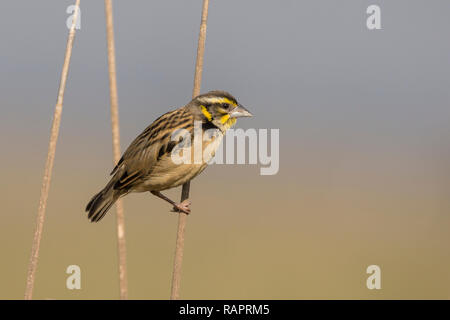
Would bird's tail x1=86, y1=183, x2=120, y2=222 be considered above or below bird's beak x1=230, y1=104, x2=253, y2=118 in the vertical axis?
below

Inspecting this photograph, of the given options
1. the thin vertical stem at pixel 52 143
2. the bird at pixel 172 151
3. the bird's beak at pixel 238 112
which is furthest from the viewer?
the bird's beak at pixel 238 112

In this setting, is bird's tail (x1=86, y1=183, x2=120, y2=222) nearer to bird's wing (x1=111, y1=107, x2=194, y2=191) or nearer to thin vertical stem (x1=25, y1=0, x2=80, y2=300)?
bird's wing (x1=111, y1=107, x2=194, y2=191)

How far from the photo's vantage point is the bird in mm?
4555

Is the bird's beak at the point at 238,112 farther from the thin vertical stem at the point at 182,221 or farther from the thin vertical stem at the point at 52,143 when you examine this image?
the thin vertical stem at the point at 52,143

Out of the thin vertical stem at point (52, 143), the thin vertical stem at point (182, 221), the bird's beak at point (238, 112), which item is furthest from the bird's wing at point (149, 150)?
the thin vertical stem at point (52, 143)

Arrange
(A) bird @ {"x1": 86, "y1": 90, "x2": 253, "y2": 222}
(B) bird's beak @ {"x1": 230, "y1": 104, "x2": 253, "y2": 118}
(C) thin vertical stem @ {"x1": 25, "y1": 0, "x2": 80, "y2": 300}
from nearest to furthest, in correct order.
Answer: (C) thin vertical stem @ {"x1": 25, "y1": 0, "x2": 80, "y2": 300}, (A) bird @ {"x1": 86, "y1": 90, "x2": 253, "y2": 222}, (B) bird's beak @ {"x1": 230, "y1": 104, "x2": 253, "y2": 118}

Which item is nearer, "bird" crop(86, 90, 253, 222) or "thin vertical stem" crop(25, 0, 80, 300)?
"thin vertical stem" crop(25, 0, 80, 300)

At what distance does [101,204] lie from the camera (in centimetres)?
462

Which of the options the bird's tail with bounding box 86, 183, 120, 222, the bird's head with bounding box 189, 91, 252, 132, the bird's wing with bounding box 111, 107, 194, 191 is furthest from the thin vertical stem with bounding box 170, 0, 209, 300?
the bird's tail with bounding box 86, 183, 120, 222

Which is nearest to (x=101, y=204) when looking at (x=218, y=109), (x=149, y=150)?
(x=149, y=150)

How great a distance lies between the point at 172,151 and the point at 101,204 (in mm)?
661

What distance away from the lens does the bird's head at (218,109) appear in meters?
4.61
